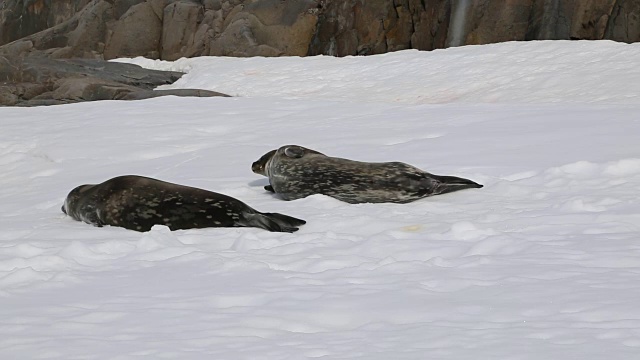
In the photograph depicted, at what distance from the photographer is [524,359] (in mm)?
2400

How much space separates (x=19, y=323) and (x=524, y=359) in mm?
1596

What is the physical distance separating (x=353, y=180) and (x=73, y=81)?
33.4 feet

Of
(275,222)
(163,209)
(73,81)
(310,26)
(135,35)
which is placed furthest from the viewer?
(135,35)

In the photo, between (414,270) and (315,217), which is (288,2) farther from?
(414,270)

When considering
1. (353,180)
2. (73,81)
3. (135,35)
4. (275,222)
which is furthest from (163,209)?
(135,35)

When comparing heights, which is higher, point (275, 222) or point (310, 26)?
point (310, 26)

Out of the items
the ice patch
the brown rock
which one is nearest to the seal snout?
the ice patch

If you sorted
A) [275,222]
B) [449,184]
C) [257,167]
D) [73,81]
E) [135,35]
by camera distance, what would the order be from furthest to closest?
[135,35], [73,81], [257,167], [449,184], [275,222]

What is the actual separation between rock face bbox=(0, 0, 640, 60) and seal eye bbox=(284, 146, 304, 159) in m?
14.5

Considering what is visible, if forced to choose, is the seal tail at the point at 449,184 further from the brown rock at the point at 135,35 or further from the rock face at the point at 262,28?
the brown rock at the point at 135,35

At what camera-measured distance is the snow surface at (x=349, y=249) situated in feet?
8.87

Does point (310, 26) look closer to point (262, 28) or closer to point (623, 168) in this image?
point (262, 28)

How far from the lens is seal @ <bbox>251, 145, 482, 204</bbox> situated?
217 inches

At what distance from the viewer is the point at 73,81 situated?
14.8m
